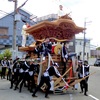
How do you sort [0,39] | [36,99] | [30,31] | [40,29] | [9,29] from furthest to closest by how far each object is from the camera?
[9,29]
[0,39]
[30,31]
[40,29]
[36,99]

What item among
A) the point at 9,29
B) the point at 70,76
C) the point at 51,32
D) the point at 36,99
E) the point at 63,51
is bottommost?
the point at 36,99

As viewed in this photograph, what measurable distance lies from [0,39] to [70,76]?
2279 centimetres

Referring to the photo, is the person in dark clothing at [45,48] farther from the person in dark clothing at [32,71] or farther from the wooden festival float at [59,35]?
the person in dark clothing at [32,71]

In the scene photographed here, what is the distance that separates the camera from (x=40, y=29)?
1408 centimetres

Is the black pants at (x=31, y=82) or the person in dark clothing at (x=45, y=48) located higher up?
the person in dark clothing at (x=45, y=48)

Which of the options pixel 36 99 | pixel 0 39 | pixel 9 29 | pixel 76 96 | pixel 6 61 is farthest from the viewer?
pixel 9 29

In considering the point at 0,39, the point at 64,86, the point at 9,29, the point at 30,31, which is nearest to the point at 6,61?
the point at 30,31

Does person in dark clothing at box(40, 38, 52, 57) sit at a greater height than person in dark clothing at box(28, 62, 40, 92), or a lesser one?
greater

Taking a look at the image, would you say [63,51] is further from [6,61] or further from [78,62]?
[6,61]

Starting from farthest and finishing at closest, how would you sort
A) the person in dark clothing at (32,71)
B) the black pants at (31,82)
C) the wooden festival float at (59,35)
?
the black pants at (31,82) → the person in dark clothing at (32,71) → the wooden festival float at (59,35)

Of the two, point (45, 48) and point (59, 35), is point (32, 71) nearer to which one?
point (45, 48)

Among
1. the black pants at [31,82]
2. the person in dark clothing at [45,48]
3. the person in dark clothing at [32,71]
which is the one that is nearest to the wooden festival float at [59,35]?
the person in dark clothing at [45,48]

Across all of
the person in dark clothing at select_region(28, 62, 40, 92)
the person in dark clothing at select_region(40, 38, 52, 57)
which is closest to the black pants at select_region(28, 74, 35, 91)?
the person in dark clothing at select_region(28, 62, 40, 92)

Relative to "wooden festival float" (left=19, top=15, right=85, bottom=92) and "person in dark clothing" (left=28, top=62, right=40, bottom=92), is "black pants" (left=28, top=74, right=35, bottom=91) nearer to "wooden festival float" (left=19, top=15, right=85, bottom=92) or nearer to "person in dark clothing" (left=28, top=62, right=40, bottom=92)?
"person in dark clothing" (left=28, top=62, right=40, bottom=92)
